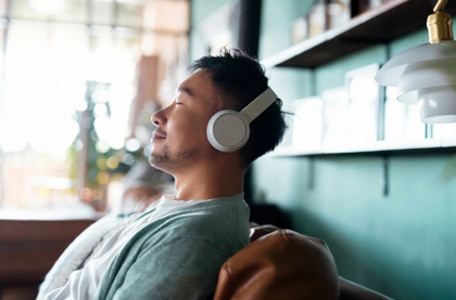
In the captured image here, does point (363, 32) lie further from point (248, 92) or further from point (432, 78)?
point (432, 78)

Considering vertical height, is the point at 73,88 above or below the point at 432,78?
above

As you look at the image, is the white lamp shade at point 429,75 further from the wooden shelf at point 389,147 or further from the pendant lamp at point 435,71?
the wooden shelf at point 389,147

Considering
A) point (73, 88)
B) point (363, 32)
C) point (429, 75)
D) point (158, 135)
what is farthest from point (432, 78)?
point (73, 88)

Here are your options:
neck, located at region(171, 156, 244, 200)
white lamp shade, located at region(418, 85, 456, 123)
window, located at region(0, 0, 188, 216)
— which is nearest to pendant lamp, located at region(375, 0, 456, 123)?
white lamp shade, located at region(418, 85, 456, 123)

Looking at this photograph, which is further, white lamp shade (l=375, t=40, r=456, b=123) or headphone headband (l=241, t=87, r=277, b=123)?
headphone headband (l=241, t=87, r=277, b=123)

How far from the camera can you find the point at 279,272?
918 millimetres

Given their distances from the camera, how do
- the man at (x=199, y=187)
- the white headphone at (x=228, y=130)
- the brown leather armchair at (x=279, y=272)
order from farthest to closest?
the white headphone at (x=228, y=130), the man at (x=199, y=187), the brown leather armchair at (x=279, y=272)

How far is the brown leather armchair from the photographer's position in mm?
917

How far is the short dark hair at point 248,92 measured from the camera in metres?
1.31

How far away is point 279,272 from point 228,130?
401 mm

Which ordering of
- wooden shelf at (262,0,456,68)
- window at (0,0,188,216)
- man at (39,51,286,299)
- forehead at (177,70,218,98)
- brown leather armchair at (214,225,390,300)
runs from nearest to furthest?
brown leather armchair at (214,225,390,300), man at (39,51,286,299), forehead at (177,70,218,98), wooden shelf at (262,0,456,68), window at (0,0,188,216)

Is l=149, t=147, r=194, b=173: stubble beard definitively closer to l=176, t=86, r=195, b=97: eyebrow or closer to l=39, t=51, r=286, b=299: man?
l=39, t=51, r=286, b=299: man

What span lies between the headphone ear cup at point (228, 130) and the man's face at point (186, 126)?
0.07 metres

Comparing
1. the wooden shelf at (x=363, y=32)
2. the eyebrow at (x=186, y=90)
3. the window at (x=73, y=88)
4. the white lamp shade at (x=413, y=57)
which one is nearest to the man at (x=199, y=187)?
the eyebrow at (x=186, y=90)
